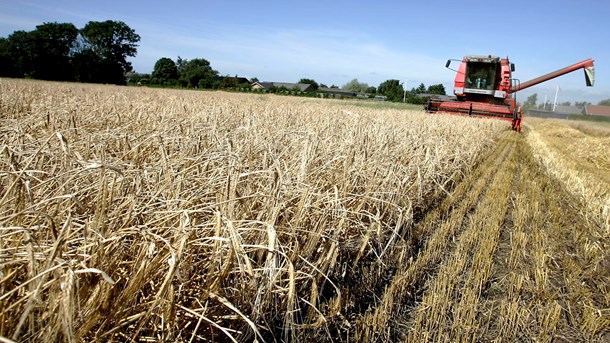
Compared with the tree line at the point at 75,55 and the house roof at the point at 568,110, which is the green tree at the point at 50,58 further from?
the house roof at the point at 568,110

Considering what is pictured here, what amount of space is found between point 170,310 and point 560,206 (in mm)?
4894

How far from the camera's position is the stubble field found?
1.17 m

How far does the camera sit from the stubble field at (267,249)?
117 centimetres

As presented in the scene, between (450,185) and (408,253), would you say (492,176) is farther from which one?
(408,253)

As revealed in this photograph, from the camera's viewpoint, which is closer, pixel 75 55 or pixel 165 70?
pixel 75 55

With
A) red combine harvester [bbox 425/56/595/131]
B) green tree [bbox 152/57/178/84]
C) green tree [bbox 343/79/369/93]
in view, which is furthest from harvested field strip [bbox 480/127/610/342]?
green tree [bbox 343/79/369/93]

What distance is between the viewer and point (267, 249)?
4.05ft

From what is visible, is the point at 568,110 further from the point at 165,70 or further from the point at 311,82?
the point at 165,70

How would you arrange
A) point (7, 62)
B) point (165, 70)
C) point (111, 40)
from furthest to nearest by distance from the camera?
point (165, 70) < point (111, 40) < point (7, 62)

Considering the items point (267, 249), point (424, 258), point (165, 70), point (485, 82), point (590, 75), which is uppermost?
point (165, 70)

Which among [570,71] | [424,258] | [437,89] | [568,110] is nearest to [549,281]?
[424,258]

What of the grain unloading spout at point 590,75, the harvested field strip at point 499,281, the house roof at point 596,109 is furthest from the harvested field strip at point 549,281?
the house roof at point 596,109

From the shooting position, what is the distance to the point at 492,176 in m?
5.99

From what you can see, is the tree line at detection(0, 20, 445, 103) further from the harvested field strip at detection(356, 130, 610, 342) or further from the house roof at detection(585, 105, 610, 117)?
the harvested field strip at detection(356, 130, 610, 342)
